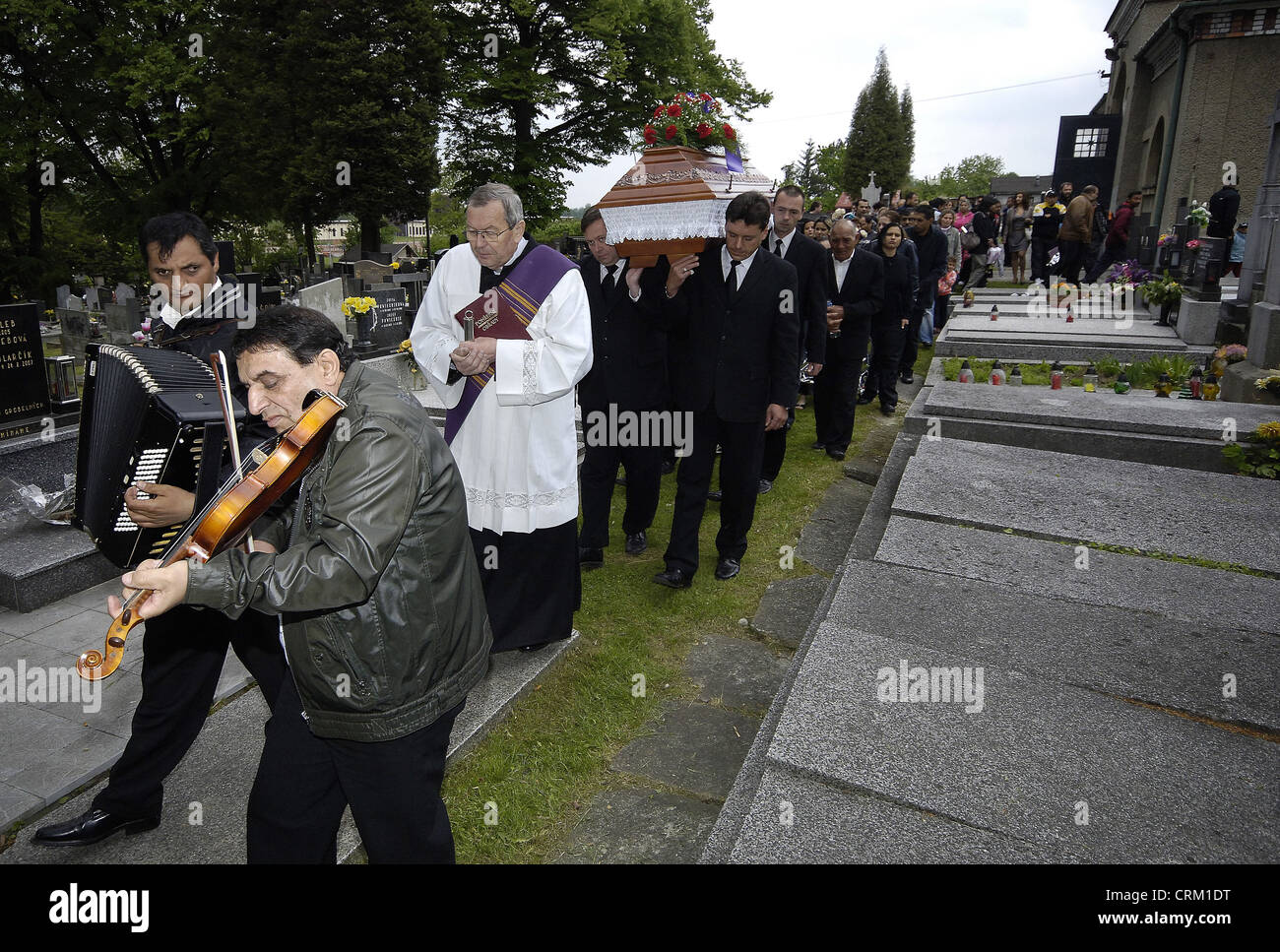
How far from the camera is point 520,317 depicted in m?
3.91

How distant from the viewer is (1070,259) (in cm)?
1617

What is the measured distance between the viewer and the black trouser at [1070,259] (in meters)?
16.1

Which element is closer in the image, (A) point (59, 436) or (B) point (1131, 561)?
(B) point (1131, 561)

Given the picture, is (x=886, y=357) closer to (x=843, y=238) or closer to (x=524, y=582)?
(x=843, y=238)

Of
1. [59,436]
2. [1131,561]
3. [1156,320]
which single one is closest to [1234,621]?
[1131,561]

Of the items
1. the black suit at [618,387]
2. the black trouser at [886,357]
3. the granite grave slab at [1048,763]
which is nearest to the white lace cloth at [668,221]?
the black suit at [618,387]

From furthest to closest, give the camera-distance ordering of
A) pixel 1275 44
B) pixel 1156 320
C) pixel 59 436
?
pixel 1275 44 → pixel 1156 320 → pixel 59 436

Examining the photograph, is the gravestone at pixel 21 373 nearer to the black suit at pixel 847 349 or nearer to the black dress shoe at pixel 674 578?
the black dress shoe at pixel 674 578

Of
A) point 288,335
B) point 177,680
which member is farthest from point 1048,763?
point 177,680

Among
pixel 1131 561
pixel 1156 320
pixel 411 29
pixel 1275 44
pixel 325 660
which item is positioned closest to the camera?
pixel 325 660

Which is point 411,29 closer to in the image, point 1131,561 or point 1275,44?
point 1275,44

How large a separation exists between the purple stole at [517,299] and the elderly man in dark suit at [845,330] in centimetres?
400

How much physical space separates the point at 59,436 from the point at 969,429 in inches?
316

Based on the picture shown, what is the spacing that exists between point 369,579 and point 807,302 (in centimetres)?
512
